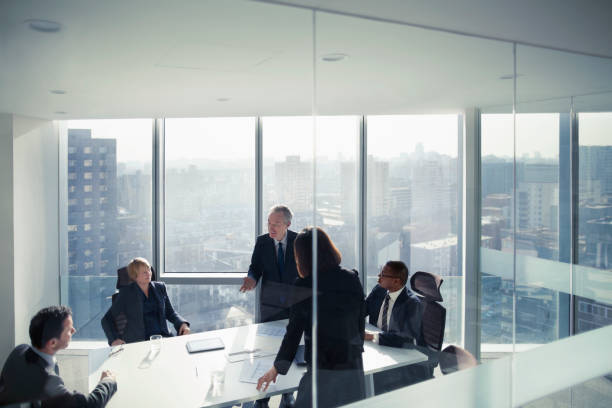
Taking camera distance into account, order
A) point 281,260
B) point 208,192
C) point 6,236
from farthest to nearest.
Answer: point 208,192 < point 281,260 < point 6,236

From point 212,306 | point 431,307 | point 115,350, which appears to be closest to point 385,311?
point 431,307

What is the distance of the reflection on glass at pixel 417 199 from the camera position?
275 centimetres

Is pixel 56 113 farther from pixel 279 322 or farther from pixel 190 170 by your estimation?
pixel 190 170

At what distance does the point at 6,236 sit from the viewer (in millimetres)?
1721

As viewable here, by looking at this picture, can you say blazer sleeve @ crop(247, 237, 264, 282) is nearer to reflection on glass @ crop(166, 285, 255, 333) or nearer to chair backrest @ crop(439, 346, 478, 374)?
reflection on glass @ crop(166, 285, 255, 333)

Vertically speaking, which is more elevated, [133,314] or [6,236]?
[6,236]

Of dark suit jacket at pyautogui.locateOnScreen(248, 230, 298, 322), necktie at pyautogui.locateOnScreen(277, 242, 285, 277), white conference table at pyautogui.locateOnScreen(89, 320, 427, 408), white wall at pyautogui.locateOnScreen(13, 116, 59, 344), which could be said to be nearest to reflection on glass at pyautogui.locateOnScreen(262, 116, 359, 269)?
dark suit jacket at pyautogui.locateOnScreen(248, 230, 298, 322)

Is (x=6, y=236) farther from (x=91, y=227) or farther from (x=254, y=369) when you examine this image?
(x=254, y=369)

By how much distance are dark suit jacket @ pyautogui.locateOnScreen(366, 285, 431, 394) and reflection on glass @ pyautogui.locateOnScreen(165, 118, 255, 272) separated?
2163 mm

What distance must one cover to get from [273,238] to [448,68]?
6.22 ft

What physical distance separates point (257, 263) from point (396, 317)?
1505mm

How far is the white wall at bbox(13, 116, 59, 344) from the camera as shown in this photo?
5.69 ft

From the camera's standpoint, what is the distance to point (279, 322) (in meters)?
3.13

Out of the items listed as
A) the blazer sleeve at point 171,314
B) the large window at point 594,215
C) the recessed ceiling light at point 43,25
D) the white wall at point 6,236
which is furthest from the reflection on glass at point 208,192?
the large window at point 594,215
